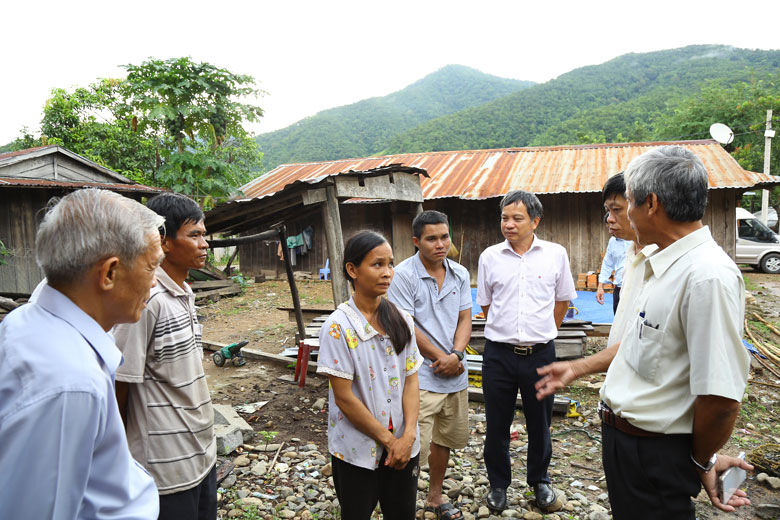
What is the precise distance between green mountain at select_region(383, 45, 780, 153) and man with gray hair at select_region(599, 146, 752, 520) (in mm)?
28667

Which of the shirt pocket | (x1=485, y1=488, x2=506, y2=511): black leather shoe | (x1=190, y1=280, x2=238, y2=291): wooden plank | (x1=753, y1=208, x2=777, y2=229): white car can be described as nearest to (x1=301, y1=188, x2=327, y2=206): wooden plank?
(x1=485, y1=488, x2=506, y2=511): black leather shoe

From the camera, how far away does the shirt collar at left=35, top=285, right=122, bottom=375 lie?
40.5 inches

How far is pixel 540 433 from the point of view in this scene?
3.28m

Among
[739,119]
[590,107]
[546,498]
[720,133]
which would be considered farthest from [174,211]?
[590,107]

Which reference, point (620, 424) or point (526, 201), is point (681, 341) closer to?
point (620, 424)

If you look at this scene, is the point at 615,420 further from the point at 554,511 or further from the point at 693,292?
the point at 554,511

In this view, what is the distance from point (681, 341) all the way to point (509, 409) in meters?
1.79

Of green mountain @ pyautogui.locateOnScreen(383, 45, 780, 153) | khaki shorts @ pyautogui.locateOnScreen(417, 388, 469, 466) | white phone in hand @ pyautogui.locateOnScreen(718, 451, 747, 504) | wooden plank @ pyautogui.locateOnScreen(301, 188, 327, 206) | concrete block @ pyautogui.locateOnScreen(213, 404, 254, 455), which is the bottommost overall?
concrete block @ pyautogui.locateOnScreen(213, 404, 254, 455)

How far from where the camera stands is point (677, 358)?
1707 mm

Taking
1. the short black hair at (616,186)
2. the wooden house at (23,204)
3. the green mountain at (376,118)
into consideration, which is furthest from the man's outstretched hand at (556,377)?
the green mountain at (376,118)

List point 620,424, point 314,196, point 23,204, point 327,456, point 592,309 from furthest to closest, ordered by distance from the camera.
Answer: point 23,204, point 592,309, point 314,196, point 327,456, point 620,424

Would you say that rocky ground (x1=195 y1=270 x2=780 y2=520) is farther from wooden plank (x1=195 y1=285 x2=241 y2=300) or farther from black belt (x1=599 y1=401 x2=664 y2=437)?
wooden plank (x1=195 y1=285 x2=241 y2=300)

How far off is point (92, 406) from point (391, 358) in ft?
4.90

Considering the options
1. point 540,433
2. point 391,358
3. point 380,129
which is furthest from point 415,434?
point 380,129
